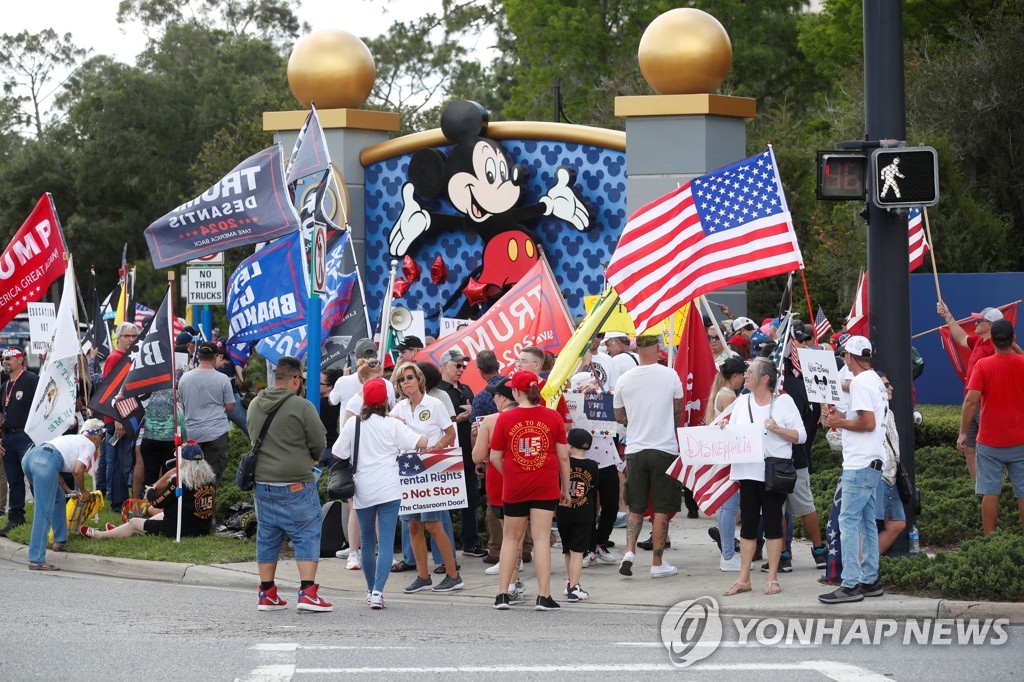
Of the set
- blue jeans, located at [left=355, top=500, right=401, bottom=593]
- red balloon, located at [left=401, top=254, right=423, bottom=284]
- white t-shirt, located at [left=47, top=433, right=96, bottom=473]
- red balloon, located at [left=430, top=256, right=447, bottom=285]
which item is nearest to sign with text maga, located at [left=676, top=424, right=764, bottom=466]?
blue jeans, located at [left=355, top=500, right=401, bottom=593]

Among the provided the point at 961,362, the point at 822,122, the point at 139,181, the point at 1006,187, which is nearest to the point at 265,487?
the point at 961,362

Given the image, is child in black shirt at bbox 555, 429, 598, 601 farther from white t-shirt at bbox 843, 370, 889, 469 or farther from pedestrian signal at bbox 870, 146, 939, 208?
pedestrian signal at bbox 870, 146, 939, 208

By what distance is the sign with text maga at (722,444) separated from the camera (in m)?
9.88

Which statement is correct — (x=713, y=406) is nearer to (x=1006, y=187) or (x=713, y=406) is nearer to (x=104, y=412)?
(x=104, y=412)

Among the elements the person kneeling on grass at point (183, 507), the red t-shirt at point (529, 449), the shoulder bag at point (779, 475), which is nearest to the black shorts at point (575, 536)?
the red t-shirt at point (529, 449)

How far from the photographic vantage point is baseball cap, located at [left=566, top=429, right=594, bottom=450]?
1050 cm

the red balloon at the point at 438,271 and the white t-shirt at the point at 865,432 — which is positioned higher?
the red balloon at the point at 438,271

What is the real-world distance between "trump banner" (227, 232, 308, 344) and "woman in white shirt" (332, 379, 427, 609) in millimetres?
3805

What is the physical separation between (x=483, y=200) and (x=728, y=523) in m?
8.52

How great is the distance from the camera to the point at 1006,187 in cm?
2592

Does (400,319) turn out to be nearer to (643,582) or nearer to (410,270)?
(410,270)

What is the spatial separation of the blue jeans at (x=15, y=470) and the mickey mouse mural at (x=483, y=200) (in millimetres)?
6382

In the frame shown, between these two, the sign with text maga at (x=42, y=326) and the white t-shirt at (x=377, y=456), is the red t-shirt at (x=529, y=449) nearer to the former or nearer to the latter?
the white t-shirt at (x=377, y=456)

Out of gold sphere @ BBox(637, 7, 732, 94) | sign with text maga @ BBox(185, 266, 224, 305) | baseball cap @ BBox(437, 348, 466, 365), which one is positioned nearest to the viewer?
baseball cap @ BBox(437, 348, 466, 365)
